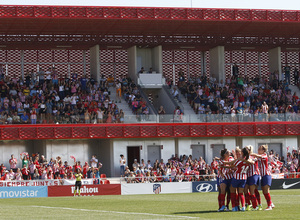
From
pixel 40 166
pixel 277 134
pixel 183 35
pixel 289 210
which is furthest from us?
pixel 183 35

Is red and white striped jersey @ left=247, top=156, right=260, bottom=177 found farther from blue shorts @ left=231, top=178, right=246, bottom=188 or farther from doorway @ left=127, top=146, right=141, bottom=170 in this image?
doorway @ left=127, top=146, right=141, bottom=170

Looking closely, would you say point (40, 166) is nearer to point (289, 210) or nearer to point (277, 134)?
point (277, 134)

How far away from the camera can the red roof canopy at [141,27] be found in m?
50.3

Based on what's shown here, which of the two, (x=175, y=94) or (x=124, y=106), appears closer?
(x=124, y=106)

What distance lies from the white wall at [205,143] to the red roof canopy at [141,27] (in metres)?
9.32

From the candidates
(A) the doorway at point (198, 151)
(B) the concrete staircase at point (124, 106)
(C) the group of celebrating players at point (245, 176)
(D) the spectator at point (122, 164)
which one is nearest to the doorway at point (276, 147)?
(A) the doorway at point (198, 151)

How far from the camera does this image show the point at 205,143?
2105 inches

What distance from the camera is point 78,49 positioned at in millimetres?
59500

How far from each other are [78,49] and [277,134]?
19084mm

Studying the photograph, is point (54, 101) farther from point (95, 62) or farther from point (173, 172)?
point (173, 172)

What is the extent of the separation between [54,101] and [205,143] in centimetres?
1260

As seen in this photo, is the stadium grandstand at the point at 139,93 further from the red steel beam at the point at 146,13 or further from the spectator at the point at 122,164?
the spectator at the point at 122,164

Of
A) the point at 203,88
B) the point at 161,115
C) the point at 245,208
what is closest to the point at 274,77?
the point at 203,88

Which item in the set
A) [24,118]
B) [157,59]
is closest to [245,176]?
[24,118]
